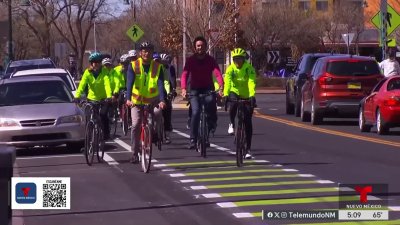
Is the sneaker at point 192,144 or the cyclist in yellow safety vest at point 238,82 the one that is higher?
the cyclist in yellow safety vest at point 238,82

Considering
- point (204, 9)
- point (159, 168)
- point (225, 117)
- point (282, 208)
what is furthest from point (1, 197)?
point (204, 9)

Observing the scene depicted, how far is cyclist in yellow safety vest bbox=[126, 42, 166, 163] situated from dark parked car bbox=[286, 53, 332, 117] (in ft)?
42.9

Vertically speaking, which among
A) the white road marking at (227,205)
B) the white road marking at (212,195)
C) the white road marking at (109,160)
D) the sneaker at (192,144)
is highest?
the white road marking at (227,205)

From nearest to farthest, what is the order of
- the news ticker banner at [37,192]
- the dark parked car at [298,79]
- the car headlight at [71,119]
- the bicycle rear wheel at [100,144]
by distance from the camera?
the news ticker banner at [37,192], the bicycle rear wheel at [100,144], the car headlight at [71,119], the dark parked car at [298,79]

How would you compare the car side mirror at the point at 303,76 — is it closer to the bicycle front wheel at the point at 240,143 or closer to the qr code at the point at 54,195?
the bicycle front wheel at the point at 240,143

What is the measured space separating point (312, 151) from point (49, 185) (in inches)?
416

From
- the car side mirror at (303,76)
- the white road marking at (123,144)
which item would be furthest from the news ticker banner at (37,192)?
the car side mirror at (303,76)

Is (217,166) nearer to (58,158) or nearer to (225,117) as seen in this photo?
(58,158)

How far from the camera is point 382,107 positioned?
21.5m

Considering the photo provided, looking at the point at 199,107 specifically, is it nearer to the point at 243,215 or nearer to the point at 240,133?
the point at 240,133

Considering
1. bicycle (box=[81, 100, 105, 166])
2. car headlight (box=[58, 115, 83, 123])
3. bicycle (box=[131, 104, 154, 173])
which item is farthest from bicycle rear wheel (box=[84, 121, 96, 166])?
car headlight (box=[58, 115, 83, 123])

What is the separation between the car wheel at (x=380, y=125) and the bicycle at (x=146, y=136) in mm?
8484

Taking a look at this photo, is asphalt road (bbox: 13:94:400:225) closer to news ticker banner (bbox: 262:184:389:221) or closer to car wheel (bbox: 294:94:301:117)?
news ticker banner (bbox: 262:184:389:221)

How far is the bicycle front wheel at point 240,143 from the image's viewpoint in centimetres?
1471
